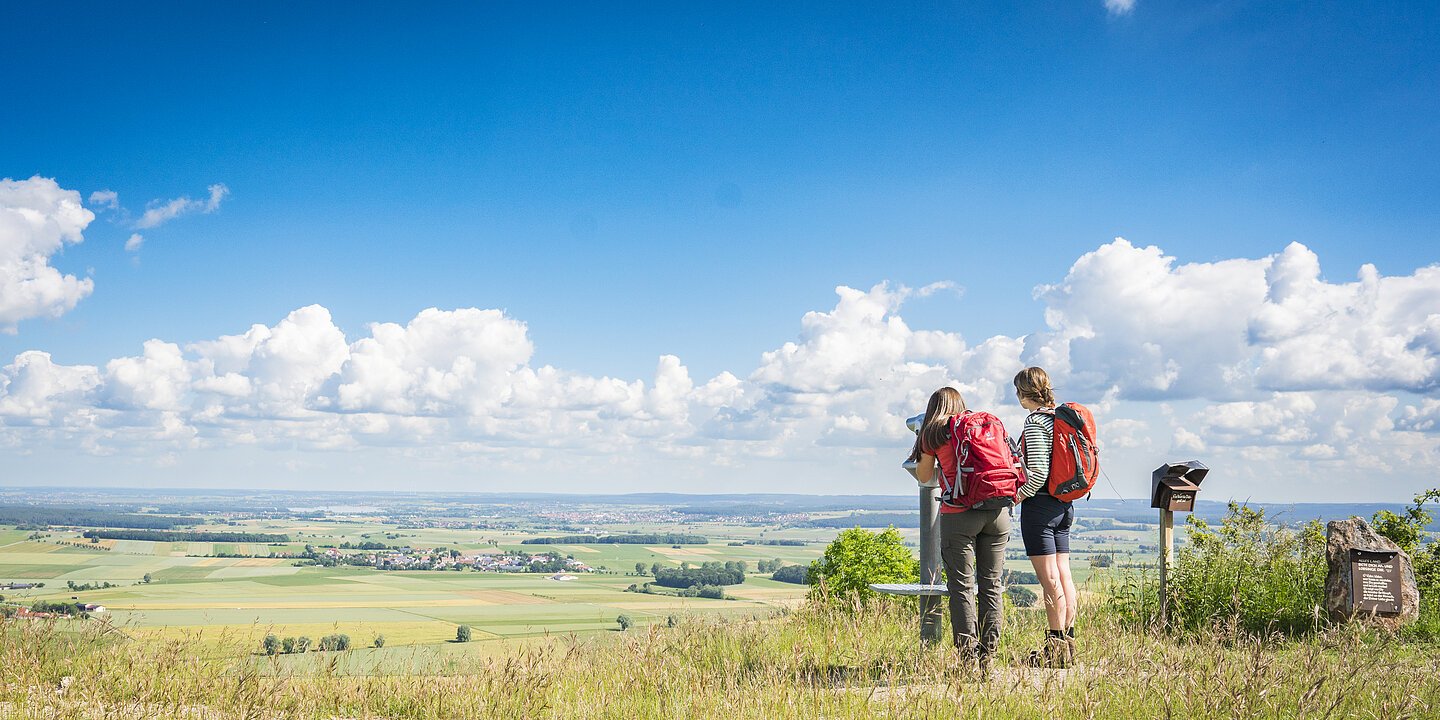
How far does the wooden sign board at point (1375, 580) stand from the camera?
26.8 feet

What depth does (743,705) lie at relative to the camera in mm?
4164

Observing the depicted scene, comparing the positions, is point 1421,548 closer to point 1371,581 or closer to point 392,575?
point 1371,581

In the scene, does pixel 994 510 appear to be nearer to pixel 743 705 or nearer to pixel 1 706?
pixel 743 705

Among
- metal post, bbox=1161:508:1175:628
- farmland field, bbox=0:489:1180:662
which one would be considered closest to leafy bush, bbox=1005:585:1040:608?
farmland field, bbox=0:489:1180:662

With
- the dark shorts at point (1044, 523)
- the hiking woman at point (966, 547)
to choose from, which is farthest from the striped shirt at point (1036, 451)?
the hiking woman at point (966, 547)

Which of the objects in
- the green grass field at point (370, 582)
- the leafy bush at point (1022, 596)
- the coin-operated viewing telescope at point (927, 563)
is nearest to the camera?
the coin-operated viewing telescope at point (927, 563)

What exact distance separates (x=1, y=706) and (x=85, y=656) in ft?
5.60

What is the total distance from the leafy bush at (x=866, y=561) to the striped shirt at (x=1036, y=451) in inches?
195

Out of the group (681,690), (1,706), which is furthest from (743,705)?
(1,706)

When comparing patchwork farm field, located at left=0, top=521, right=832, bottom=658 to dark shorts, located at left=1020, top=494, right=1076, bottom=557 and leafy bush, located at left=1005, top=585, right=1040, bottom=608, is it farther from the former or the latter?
dark shorts, located at left=1020, top=494, right=1076, bottom=557

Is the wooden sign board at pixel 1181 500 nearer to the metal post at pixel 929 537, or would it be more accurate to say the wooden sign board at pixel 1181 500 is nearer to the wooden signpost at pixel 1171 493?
the wooden signpost at pixel 1171 493

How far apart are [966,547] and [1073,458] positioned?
98 cm

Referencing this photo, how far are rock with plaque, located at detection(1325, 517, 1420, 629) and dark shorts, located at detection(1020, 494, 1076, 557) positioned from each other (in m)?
4.01

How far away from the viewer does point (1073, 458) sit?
606 cm
